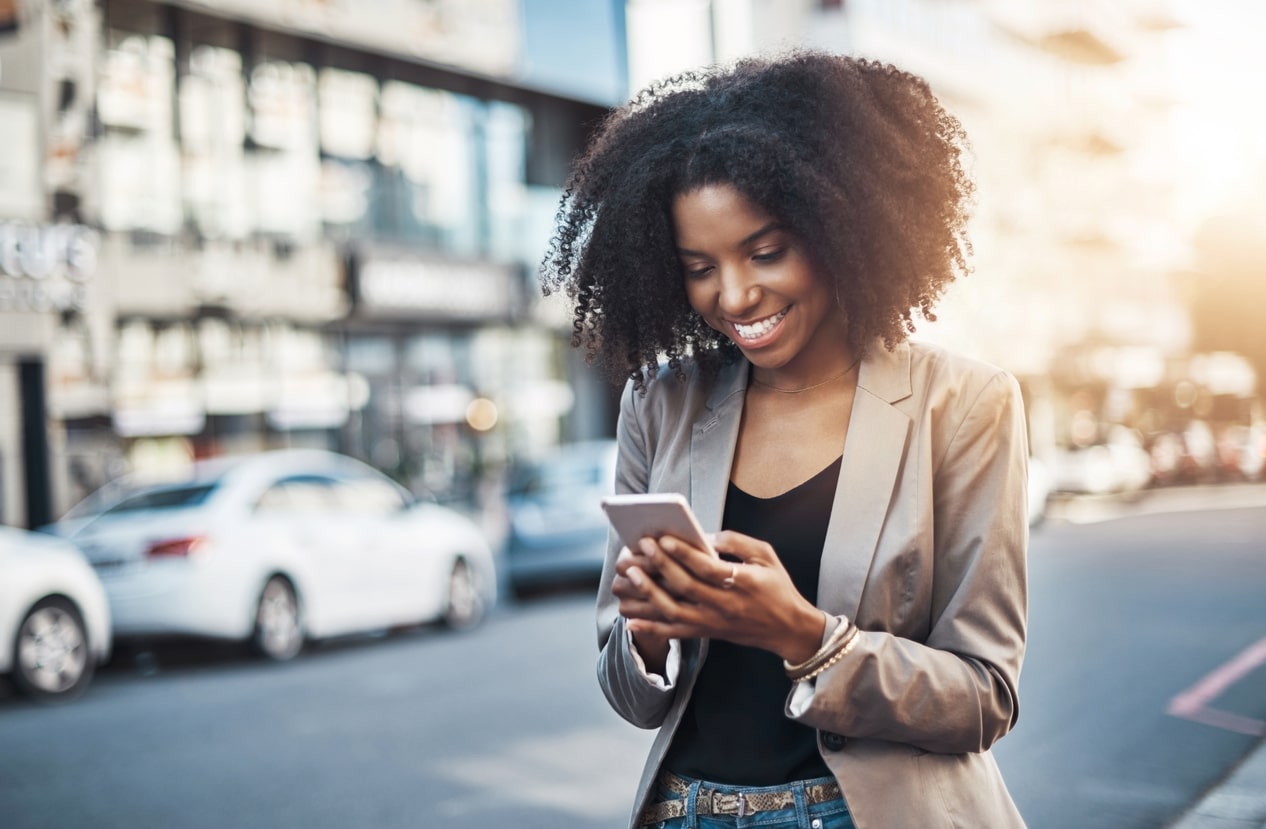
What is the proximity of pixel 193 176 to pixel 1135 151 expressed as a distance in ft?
174

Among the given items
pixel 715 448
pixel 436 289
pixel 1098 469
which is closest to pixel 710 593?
pixel 715 448

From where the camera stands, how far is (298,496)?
12.5 m

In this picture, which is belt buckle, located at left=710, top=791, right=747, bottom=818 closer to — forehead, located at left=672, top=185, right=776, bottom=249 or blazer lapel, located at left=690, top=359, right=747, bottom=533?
blazer lapel, located at left=690, top=359, right=747, bottom=533

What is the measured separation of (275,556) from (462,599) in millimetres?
2776

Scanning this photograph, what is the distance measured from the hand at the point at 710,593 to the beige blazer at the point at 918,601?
13 cm

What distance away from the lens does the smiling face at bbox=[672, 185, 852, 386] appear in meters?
2.17

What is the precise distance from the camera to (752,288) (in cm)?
216

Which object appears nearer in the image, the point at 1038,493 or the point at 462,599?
the point at 462,599

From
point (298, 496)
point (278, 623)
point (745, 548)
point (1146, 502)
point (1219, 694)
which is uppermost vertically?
point (745, 548)

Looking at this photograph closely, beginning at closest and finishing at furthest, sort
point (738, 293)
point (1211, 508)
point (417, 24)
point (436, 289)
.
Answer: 1. point (738, 293)
2. point (417, 24)
3. point (436, 289)
4. point (1211, 508)

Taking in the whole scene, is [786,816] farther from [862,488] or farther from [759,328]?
[759,328]

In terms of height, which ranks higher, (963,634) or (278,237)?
(278,237)

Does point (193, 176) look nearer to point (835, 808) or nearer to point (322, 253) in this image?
point (322, 253)

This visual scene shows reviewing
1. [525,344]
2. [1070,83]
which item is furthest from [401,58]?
[1070,83]
